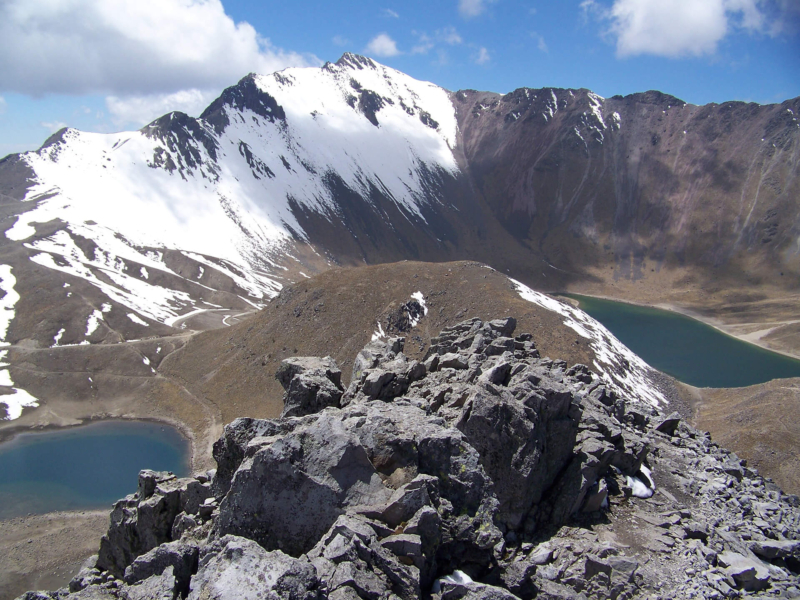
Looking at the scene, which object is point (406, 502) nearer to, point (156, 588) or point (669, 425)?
point (156, 588)

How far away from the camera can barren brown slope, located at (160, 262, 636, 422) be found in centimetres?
6619

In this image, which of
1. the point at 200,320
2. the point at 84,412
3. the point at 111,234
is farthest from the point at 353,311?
the point at 111,234

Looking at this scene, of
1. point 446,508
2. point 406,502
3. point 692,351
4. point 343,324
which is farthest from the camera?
point 692,351

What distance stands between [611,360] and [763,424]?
60.0ft

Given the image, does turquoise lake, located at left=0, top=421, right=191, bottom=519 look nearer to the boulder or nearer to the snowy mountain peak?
the snowy mountain peak

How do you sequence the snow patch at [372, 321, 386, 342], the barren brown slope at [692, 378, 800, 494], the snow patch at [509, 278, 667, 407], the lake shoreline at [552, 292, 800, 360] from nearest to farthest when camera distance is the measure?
the barren brown slope at [692, 378, 800, 494] < the snow patch at [509, 278, 667, 407] < the snow patch at [372, 321, 386, 342] < the lake shoreline at [552, 292, 800, 360]

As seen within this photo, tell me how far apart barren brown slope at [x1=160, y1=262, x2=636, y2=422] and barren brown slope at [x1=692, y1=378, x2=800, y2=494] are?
A: 1665 cm

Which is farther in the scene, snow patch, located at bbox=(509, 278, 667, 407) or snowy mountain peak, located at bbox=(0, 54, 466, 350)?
snowy mountain peak, located at bbox=(0, 54, 466, 350)

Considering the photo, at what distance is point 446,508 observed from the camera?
15.7 metres

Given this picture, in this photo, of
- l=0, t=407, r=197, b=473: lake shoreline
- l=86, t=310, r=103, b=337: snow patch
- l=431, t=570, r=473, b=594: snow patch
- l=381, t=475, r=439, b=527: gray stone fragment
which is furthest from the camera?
l=86, t=310, r=103, b=337: snow patch

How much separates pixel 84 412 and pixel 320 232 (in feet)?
417

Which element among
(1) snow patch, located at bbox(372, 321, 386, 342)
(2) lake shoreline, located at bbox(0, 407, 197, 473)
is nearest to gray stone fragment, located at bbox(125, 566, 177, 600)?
(2) lake shoreline, located at bbox(0, 407, 197, 473)

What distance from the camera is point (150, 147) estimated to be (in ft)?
613

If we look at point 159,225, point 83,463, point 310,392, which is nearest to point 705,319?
point 310,392
